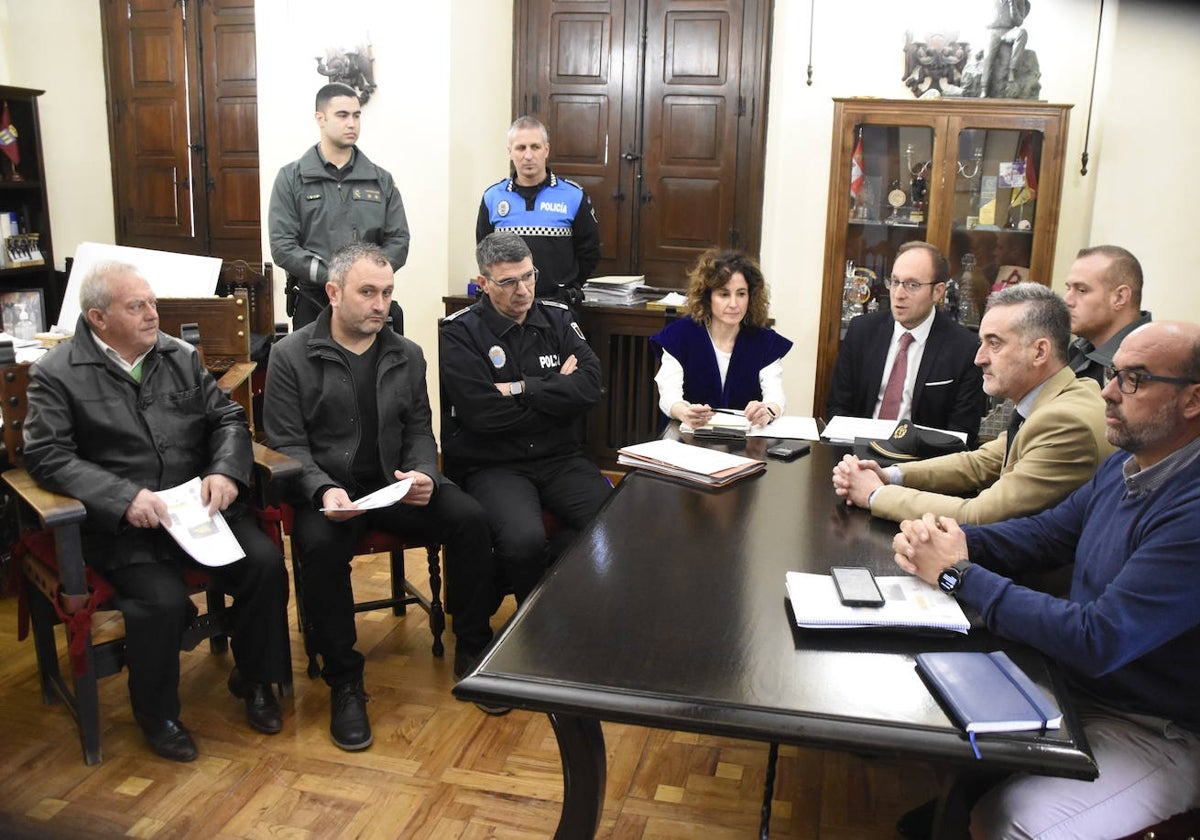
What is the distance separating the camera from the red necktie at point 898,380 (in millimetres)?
3129

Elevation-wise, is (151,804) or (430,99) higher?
(430,99)

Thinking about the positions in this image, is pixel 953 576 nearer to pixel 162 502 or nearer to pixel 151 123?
pixel 162 502

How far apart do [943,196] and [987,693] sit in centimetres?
318

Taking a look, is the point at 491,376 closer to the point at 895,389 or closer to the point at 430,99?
the point at 895,389

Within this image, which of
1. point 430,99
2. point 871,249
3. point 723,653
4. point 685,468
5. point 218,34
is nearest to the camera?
point 723,653

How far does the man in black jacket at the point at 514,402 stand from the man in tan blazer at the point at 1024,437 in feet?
3.20

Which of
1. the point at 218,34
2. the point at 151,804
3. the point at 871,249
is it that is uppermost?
the point at 218,34

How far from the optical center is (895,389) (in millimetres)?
3141

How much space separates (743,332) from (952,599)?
1.73 metres

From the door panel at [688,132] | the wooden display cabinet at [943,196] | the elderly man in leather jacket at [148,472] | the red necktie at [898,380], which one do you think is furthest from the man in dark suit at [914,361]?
the elderly man in leather jacket at [148,472]

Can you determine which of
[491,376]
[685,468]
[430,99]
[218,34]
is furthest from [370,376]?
[218,34]

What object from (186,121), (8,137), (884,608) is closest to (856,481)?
(884,608)

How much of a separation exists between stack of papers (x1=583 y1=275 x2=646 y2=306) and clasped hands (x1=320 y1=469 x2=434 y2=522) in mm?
1990

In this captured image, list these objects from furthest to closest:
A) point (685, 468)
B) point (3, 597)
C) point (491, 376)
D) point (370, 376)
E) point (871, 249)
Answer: point (871, 249) < point (3, 597) < point (491, 376) < point (370, 376) < point (685, 468)
